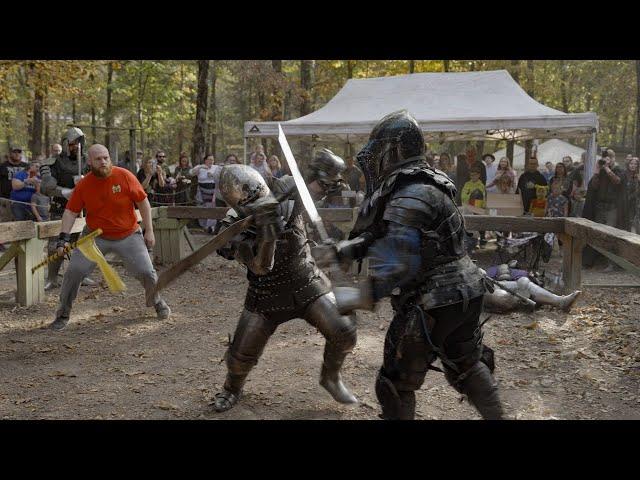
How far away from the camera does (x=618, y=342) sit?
563 cm

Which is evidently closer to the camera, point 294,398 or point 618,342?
point 294,398

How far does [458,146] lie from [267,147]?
10.7m

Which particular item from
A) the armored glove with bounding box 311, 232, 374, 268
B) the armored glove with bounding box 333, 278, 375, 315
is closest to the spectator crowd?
the armored glove with bounding box 311, 232, 374, 268

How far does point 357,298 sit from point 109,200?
13.2ft

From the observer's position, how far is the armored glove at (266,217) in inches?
132

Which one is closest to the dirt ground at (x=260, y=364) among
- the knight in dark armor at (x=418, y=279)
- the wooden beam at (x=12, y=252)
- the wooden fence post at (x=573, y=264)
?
the wooden fence post at (x=573, y=264)

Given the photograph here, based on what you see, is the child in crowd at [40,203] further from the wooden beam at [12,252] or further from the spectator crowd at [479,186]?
the wooden beam at [12,252]

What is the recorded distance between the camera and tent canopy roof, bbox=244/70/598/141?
1093 centimetres

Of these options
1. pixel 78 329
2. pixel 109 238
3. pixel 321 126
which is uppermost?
pixel 321 126

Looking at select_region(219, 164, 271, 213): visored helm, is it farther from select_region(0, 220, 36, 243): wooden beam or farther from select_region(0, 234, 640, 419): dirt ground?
select_region(0, 220, 36, 243): wooden beam

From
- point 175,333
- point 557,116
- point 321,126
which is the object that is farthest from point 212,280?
point 557,116

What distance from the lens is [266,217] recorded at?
3.37 metres

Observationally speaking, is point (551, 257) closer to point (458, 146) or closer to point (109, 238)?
point (109, 238)

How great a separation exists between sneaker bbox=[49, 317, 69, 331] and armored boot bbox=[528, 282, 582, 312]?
498 cm
